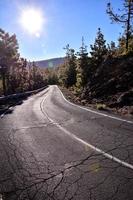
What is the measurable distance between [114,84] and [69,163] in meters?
16.6

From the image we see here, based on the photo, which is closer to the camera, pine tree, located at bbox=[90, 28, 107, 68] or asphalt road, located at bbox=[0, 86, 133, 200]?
asphalt road, located at bbox=[0, 86, 133, 200]

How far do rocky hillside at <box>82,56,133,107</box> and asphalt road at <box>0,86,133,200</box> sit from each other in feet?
24.3

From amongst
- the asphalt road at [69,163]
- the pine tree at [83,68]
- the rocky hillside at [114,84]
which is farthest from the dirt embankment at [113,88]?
the pine tree at [83,68]

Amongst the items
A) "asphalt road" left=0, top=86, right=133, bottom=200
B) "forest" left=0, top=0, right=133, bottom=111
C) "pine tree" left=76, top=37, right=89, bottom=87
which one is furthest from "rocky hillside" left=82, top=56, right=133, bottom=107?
"pine tree" left=76, top=37, right=89, bottom=87

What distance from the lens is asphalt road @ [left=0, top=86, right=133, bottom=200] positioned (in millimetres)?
5383

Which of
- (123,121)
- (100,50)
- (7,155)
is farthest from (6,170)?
(100,50)

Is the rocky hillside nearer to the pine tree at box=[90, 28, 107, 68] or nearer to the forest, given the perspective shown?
the forest

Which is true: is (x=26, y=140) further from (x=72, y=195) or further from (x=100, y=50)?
(x=100, y=50)

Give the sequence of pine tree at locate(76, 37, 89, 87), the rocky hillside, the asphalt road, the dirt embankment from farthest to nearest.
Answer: pine tree at locate(76, 37, 89, 87) → the rocky hillside → the dirt embankment → the asphalt road

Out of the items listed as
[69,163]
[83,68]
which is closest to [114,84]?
[69,163]

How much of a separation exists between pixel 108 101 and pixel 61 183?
48.7ft

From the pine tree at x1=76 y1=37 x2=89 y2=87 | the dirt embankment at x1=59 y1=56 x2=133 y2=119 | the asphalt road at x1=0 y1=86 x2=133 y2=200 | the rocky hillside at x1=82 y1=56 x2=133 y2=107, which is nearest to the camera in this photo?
the asphalt road at x1=0 y1=86 x2=133 y2=200

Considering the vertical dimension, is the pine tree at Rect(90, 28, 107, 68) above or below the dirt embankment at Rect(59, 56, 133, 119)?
above

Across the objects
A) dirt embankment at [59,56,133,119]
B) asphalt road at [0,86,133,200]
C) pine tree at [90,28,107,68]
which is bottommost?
asphalt road at [0,86,133,200]
